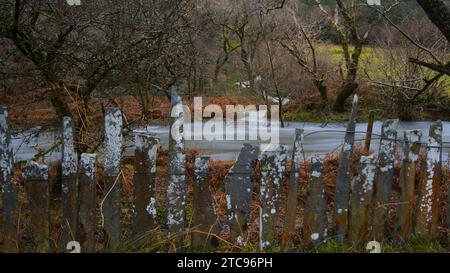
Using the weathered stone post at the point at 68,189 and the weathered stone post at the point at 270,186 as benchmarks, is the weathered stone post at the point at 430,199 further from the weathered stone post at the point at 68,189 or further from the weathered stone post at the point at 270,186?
the weathered stone post at the point at 68,189

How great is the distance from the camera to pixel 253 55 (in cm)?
2377

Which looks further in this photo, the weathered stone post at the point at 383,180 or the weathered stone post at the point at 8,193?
the weathered stone post at the point at 383,180

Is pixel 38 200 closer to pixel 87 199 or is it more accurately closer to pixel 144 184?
pixel 87 199

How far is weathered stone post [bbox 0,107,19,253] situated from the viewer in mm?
3576

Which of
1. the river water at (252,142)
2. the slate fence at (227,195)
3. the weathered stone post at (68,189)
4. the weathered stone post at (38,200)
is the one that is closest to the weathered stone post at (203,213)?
the slate fence at (227,195)

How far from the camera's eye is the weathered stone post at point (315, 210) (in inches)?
152

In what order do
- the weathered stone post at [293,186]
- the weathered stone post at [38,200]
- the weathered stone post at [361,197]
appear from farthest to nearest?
the weathered stone post at [361,197]
the weathered stone post at [293,186]
the weathered stone post at [38,200]

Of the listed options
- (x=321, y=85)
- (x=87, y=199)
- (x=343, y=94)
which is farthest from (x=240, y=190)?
(x=321, y=85)

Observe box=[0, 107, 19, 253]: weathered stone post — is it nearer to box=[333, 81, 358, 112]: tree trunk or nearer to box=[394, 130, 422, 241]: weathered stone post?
box=[394, 130, 422, 241]: weathered stone post

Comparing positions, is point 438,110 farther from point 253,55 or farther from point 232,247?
point 232,247

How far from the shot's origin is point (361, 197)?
13.0ft

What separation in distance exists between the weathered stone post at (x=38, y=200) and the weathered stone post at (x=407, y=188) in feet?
8.57

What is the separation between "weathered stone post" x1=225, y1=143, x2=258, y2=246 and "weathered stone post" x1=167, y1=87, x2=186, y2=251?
1.09 ft

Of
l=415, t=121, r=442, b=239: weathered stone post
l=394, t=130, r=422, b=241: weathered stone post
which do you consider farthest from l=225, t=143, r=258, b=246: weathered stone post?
l=415, t=121, r=442, b=239: weathered stone post
